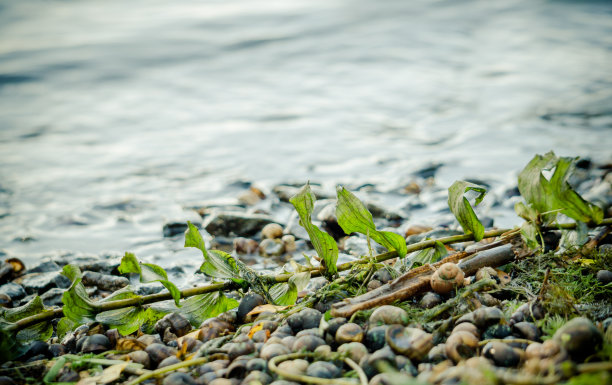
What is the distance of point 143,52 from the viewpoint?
7.77m

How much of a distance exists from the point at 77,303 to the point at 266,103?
4.42m

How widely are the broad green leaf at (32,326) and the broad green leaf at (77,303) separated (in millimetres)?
115

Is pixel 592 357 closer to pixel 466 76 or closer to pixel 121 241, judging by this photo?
pixel 121 241

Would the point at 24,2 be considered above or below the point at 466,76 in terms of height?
above

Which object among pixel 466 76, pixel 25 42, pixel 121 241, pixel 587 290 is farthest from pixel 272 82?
pixel 587 290

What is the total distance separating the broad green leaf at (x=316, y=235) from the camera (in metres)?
1.59

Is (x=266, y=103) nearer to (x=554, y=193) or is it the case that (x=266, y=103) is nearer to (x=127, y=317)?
(x=554, y=193)

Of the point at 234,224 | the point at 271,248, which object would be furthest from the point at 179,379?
the point at 234,224

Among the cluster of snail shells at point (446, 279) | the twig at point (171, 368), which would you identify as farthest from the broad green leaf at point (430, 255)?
the twig at point (171, 368)

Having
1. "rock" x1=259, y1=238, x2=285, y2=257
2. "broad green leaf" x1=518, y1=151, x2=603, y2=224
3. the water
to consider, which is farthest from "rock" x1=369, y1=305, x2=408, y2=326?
the water

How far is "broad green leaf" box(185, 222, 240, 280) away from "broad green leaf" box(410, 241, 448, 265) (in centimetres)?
62

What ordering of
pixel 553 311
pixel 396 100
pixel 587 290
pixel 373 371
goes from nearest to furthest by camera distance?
pixel 373 371 < pixel 553 311 < pixel 587 290 < pixel 396 100

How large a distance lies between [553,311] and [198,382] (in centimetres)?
94

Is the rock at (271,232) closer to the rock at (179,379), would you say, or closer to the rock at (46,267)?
the rock at (46,267)
